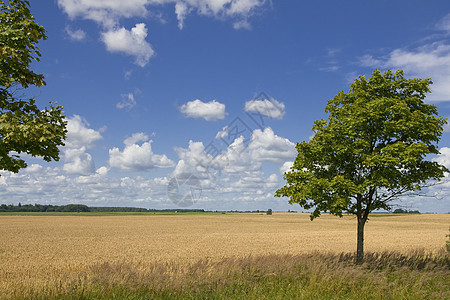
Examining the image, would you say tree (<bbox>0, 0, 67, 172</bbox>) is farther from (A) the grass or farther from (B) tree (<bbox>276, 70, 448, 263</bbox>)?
(B) tree (<bbox>276, 70, 448, 263</bbox>)

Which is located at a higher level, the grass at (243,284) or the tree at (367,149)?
the tree at (367,149)

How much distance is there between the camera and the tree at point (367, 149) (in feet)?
51.3

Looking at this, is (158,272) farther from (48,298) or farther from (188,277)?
(48,298)

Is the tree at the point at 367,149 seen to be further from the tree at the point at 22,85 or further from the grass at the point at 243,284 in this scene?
the tree at the point at 22,85

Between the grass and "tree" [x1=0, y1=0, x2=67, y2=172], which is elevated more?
"tree" [x1=0, y1=0, x2=67, y2=172]

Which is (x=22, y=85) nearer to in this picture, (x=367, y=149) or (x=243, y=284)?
(x=243, y=284)

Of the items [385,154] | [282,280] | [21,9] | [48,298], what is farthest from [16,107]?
[385,154]

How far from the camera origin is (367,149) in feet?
54.5

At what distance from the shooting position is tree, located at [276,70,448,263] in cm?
1562

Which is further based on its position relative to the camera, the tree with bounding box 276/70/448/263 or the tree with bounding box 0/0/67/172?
the tree with bounding box 276/70/448/263

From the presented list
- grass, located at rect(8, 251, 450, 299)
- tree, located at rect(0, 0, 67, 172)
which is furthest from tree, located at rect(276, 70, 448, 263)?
tree, located at rect(0, 0, 67, 172)

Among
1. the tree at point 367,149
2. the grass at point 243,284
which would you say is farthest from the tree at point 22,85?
the tree at point 367,149

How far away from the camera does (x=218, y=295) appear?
10141mm

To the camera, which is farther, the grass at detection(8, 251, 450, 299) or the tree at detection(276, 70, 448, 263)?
the tree at detection(276, 70, 448, 263)
